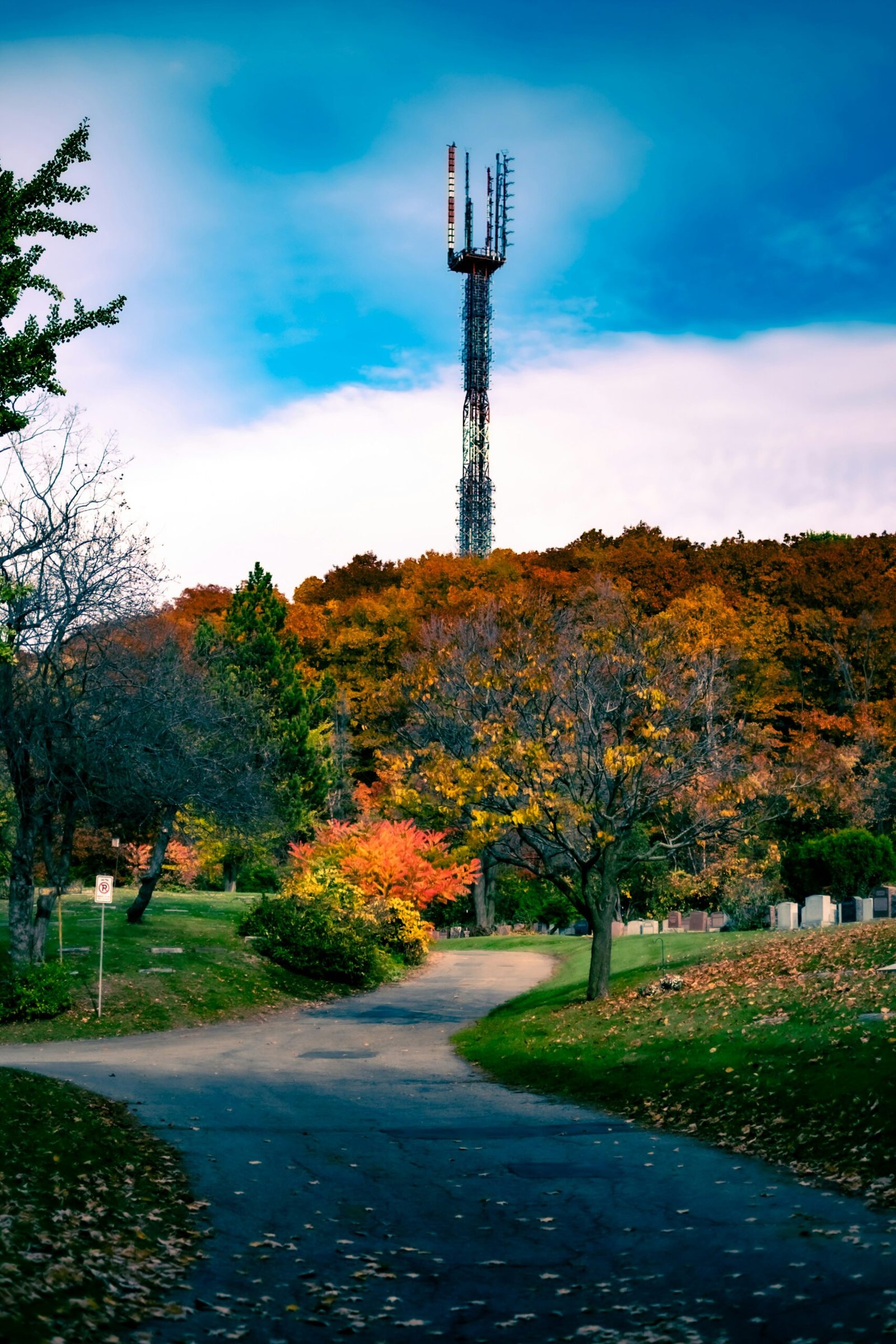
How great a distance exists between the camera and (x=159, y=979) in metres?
26.7

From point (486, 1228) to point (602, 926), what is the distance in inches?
518

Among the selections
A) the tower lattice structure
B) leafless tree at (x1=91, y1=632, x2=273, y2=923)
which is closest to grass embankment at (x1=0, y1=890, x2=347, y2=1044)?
leafless tree at (x1=91, y1=632, x2=273, y2=923)

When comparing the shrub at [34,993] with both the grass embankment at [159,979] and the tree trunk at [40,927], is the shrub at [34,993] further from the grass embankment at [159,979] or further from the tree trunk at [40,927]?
the tree trunk at [40,927]

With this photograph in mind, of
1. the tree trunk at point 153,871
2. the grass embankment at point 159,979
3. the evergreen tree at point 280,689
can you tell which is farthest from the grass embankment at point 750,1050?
the evergreen tree at point 280,689

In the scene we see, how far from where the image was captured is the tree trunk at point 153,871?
102 feet

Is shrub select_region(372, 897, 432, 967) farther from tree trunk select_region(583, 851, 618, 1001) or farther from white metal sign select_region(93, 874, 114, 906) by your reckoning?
tree trunk select_region(583, 851, 618, 1001)

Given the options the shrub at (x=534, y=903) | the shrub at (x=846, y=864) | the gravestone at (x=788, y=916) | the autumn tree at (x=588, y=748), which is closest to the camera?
the autumn tree at (x=588, y=748)

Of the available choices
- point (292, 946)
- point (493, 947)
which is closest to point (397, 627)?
point (493, 947)

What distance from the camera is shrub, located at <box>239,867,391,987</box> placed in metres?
31.5

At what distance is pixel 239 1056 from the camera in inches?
784

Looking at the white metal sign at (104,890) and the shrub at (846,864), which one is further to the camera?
the shrub at (846,864)

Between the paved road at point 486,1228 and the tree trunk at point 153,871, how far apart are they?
14028 millimetres

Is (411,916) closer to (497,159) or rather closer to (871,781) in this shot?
(871,781)

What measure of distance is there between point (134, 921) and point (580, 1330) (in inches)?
1165
